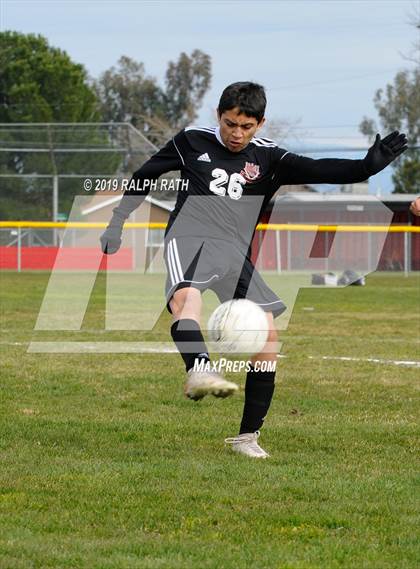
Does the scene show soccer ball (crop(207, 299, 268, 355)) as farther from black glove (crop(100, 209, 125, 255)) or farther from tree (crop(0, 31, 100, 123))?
tree (crop(0, 31, 100, 123))

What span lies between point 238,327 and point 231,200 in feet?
2.56

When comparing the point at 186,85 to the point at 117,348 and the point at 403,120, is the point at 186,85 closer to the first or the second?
the point at 403,120

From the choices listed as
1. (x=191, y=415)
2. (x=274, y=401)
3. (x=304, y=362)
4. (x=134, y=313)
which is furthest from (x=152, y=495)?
(x=134, y=313)

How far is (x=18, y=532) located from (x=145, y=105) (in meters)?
73.1

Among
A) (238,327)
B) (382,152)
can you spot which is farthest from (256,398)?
(382,152)

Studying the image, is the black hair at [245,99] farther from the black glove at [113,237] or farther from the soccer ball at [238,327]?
the soccer ball at [238,327]

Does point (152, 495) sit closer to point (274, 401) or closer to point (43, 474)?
point (43, 474)

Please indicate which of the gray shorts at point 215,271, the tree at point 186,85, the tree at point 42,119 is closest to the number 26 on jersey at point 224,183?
the gray shorts at point 215,271

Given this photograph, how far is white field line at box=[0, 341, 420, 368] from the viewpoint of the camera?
36.3ft

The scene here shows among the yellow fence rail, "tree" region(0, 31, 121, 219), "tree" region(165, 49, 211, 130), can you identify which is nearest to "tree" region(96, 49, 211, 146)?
"tree" region(165, 49, 211, 130)

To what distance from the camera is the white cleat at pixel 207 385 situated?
5.31 m

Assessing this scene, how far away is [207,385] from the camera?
532cm

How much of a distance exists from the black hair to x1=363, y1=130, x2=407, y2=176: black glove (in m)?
0.62

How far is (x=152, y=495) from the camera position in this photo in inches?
194
